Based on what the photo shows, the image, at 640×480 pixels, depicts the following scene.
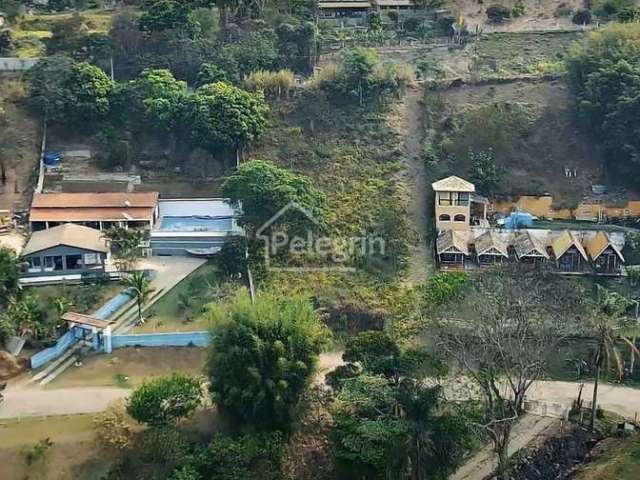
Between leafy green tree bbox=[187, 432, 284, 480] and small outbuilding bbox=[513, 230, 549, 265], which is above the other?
small outbuilding bbox=[513, 230, 549, 265]

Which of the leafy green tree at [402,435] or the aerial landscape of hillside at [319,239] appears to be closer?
the leafy green tree at [402,435]

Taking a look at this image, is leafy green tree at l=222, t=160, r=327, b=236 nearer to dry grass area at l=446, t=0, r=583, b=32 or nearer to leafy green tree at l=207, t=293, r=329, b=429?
leafy green tree at l=207, t=293, r=329, b=429

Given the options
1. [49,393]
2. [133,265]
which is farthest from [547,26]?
[49,393]

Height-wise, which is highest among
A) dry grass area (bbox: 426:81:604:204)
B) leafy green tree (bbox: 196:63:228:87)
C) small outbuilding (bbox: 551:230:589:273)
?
leafy green tree (bbox: 196:63:228:87)

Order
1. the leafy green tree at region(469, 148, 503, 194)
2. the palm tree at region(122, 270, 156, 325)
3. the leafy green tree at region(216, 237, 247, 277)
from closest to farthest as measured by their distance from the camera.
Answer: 1. the palm tree at region(122, 270, 156, 325)
2. the leafy green tree at region(216, 237, 247, 277)
3. the leafy green tree at region(469, 148, 503, 194)

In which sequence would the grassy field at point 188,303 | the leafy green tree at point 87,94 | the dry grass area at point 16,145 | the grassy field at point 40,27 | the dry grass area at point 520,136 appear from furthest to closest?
the grassy field at point 40,27 → the leafy green tree at point 87,94 → the dry grass area at point 520,136 → the dry grass area at point 16,145 → the grassy field at point 188,303

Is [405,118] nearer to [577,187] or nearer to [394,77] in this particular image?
[394,77]

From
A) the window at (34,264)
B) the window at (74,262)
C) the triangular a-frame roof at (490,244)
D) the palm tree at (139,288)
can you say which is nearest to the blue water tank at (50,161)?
the window at (34,264)

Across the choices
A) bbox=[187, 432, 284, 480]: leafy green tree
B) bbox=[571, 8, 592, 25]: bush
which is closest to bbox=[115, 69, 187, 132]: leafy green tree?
bbox=[187, 432, 284, 480]: leafy green tree

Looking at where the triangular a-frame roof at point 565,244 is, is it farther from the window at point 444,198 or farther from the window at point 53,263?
the window at point 53,263
